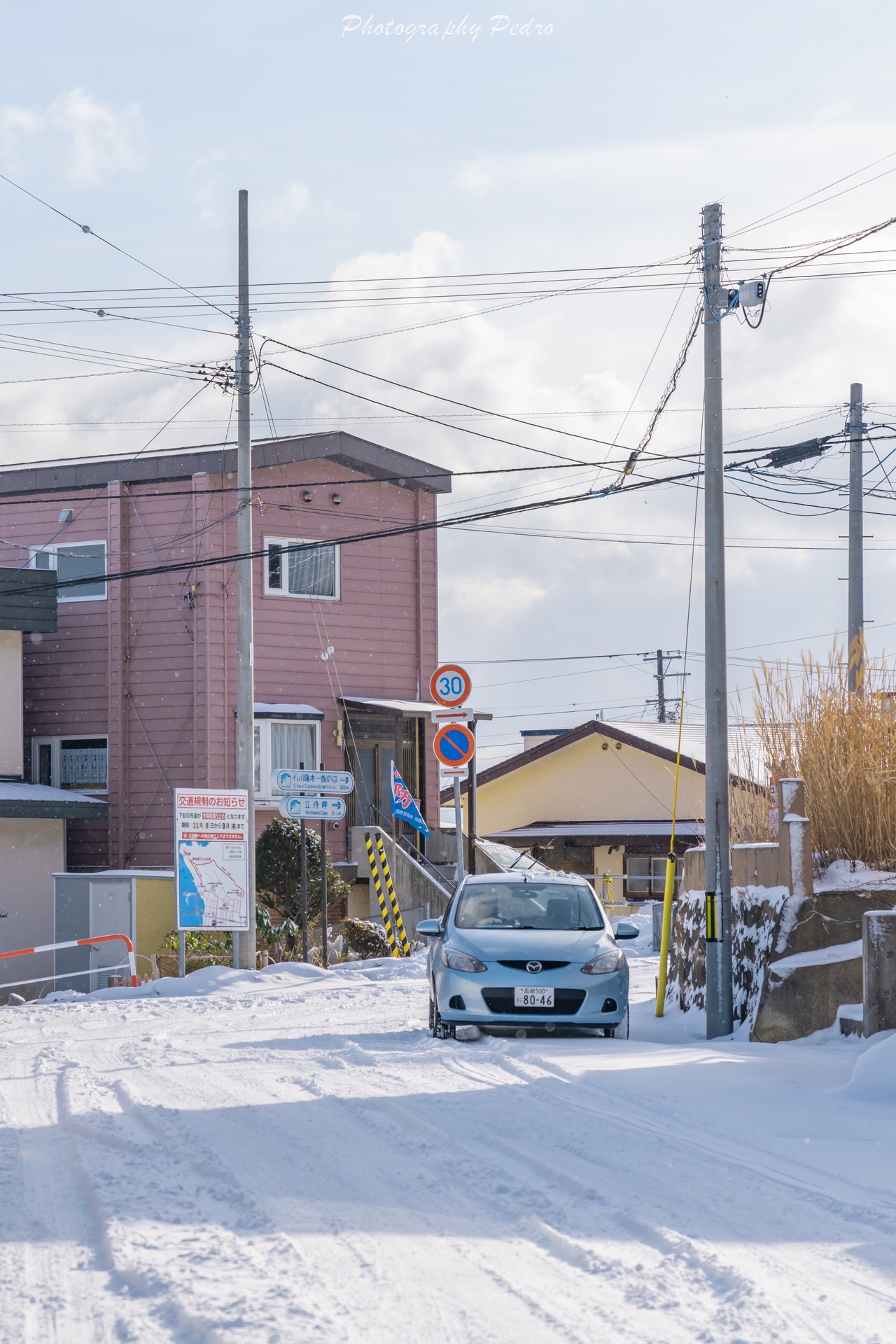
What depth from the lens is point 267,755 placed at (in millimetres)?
29312

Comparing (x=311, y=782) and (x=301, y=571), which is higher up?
(x=301, y=571)

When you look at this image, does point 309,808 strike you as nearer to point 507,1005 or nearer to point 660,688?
point 507,1005

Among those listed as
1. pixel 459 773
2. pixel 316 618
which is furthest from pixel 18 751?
pixel 459 773

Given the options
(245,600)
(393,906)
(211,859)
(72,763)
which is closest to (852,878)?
(211,859)

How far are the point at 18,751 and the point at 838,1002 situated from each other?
768 inches

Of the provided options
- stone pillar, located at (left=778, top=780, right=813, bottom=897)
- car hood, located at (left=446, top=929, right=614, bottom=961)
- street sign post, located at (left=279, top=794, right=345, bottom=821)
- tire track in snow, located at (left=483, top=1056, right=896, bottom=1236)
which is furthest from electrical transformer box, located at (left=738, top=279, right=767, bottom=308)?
street sign post, located at (left=279, top=794, right=345, bottom=821)

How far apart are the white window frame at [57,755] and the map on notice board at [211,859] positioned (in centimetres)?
979

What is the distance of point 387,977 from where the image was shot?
19844 mm

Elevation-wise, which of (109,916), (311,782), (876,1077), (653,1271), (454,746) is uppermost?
(454,746)

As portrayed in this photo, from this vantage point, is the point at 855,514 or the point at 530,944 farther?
the point at 855,514

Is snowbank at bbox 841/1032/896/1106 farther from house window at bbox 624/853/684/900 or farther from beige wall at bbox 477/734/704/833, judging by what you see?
house window at bbox 624/853/684/900

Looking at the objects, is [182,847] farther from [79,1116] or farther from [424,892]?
[79,1116]

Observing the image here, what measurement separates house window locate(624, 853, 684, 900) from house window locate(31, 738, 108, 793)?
1428cm

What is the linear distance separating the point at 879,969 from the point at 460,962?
3469 millimetres
